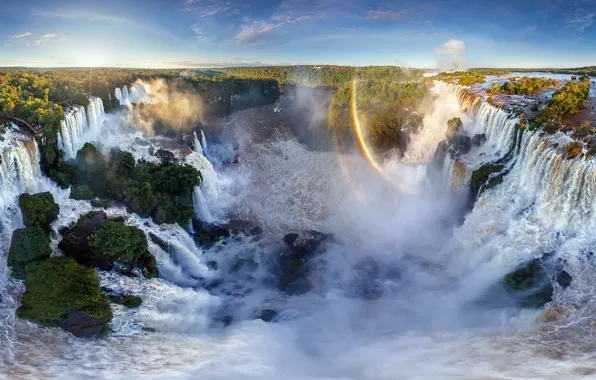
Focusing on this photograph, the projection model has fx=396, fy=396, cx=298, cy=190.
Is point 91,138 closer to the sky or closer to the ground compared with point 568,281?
closer to the sky

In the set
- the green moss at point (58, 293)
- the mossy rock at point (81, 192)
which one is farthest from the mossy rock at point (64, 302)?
the mossy rock at point (81, 192)

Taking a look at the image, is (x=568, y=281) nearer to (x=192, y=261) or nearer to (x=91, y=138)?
(x=192, y=261)

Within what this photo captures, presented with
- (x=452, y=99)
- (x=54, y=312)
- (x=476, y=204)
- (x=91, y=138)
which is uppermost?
(x=452, y=99)

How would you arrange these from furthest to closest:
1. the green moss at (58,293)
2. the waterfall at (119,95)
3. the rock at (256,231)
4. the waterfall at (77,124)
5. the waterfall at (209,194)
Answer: the waterfall at (119,95) < the waterfall at (209,194) < the rock at (256,231) < the waterfall at (77,124) < the green moss at (58,293)

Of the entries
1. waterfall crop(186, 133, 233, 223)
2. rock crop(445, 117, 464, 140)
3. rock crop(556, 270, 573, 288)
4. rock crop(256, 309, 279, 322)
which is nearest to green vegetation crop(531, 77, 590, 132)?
rock crop(445, 117, 464, 140)

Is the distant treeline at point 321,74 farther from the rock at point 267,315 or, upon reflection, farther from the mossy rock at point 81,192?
the rock at point 267,315

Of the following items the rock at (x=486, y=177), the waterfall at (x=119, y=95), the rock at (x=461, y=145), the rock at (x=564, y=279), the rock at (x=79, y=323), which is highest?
the waterfall at (x=119, y=95)

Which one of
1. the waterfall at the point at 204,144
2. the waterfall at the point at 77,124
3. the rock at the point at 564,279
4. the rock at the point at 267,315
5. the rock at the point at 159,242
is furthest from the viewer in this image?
the waterfall at the point at 204,144

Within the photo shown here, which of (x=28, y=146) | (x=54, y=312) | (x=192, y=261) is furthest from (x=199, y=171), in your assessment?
(x=54, y=312)
